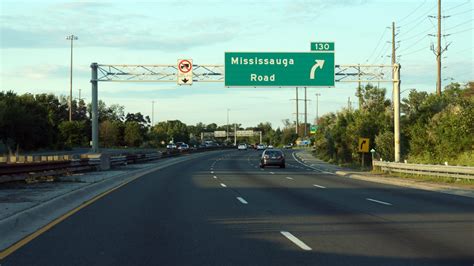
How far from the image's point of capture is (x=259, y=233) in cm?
1141

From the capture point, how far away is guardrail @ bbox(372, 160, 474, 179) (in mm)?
25266

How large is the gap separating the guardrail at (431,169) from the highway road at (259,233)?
6.42 meters

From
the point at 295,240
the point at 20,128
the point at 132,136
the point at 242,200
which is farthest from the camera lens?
the point at 132,136

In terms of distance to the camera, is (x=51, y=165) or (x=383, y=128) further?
(x=383, y=128)

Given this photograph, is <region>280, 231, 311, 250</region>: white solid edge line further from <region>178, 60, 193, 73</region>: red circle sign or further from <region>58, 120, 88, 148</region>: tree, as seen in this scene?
<region>58, 120, 88, 148</region>: tree

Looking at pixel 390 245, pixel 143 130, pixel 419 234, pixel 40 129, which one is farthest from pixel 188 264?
pixel 143 130

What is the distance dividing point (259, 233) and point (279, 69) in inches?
1086

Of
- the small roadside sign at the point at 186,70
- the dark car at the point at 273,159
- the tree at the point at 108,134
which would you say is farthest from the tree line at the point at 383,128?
the small roadside sign at the point at 186,70

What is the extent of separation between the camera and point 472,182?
82.6 feet

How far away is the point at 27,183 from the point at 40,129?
170 ft

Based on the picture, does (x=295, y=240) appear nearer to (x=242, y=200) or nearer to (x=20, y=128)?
(x=242, y=200)

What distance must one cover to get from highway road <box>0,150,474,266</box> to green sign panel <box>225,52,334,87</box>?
1975cm

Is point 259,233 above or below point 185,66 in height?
below

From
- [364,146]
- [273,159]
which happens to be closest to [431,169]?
[364,146]
